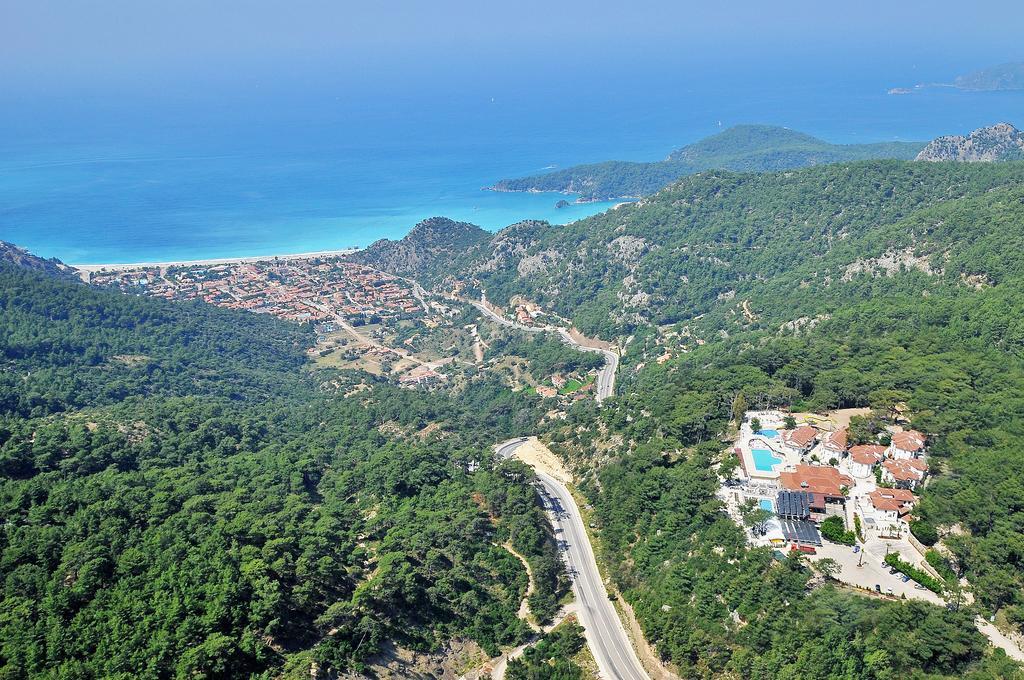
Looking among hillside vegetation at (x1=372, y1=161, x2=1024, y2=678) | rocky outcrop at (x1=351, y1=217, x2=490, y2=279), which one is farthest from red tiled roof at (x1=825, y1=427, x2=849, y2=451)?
rocky outcrop at (x1=351, y1=217, x2=490, y2=279)

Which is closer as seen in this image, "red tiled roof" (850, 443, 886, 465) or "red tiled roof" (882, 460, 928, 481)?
"red tiled roof" (882, 460, 928, 481)

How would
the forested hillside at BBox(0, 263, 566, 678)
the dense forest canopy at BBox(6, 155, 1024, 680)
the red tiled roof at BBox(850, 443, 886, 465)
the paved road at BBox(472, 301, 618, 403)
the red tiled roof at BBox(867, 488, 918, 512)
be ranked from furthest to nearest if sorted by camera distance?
the paved road at BBox(472, 301, 618, 403), the red tiled roof at BBox(850, 443, 886, 465), the red tiled roof at BBox(867, 488, 918, 512), the dense forest canopy at BBox(6, 155, 1024, 680), the forested hillside at BBox(0, 263, 566, 678)

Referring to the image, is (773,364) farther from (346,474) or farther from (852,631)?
(346,474)

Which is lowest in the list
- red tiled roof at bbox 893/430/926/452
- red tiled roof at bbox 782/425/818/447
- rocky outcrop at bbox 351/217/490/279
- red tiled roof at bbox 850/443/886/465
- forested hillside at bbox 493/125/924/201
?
red tiled roof at bbox 850/443/886/465

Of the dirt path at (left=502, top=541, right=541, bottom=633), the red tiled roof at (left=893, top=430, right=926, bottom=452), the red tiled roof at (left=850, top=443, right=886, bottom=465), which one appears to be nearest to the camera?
the dirt path at (left=502, top=541, right=541, bottom=633)

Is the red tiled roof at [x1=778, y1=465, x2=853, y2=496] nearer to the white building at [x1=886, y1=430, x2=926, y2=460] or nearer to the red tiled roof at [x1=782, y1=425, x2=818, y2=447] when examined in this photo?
the red tiled roof at [x1=782, y1=425, x2=818, y2=447]

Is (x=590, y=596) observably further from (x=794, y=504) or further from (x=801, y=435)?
(x=801, y=435)
